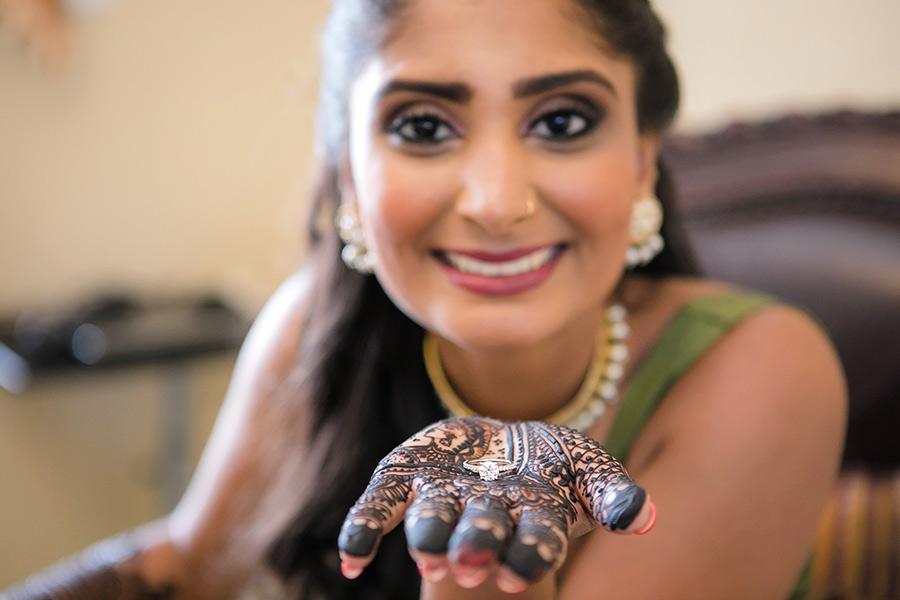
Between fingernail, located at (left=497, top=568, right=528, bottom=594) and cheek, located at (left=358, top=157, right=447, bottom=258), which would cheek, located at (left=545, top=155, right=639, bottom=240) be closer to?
cheek, located at (left=358, top=157, right=447, bottom=258)

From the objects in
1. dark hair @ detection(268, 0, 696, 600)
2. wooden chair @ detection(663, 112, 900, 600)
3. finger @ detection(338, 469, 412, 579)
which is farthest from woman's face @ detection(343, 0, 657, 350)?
Answer: wooden chair @ detection(663, 112, 900, 600)

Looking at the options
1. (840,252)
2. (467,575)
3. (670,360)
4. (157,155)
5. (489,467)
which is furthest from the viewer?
(157,155)

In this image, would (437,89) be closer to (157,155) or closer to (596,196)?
(596,196)

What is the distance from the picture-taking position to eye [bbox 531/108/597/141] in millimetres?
681

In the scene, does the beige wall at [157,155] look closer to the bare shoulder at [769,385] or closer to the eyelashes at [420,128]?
the eyelashes at [420,128]

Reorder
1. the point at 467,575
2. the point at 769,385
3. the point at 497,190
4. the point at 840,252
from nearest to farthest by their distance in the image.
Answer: the point at 467,575 → the point at 497,190 → the point at 769,385 → the point at 840,252

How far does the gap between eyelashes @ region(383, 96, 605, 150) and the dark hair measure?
163 mm

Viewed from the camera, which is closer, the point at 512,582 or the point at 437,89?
the point at 512,582

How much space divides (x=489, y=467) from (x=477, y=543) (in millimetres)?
113

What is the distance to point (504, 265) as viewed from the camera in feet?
2.26

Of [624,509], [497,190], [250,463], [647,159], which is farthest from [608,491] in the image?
[250,463]

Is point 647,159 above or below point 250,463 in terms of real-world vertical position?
above

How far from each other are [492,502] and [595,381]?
532mm

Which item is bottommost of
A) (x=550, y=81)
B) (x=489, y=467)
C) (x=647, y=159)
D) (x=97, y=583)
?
(x=97, y=583)
